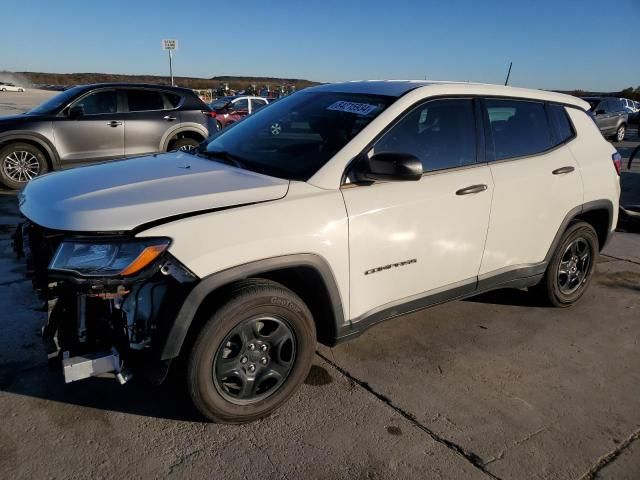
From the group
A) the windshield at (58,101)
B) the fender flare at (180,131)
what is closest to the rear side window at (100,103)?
the windshield at (58,101)

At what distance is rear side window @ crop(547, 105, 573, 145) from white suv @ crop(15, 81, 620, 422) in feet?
0.10

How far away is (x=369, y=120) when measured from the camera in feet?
9.89

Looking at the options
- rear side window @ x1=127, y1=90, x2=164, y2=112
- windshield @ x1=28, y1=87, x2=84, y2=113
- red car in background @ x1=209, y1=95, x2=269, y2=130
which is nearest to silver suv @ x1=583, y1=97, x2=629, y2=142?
red car in background @ x1=209, y1=95, x2=269, y2=130

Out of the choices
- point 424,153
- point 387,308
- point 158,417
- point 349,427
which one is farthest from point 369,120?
point 158,417

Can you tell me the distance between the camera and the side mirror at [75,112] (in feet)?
26.3

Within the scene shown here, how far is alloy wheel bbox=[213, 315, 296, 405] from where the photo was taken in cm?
259

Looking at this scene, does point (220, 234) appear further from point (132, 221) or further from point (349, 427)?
point (349, 427)

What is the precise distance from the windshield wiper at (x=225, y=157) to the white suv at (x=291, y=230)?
12 mm

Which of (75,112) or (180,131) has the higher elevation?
(75,112)

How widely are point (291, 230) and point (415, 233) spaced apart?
33.1 inches

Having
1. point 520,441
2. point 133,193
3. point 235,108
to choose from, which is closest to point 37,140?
point 133,193

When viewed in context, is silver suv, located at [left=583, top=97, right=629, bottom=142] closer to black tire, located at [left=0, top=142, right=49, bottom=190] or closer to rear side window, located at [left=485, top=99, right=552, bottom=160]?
rear side window, located at [left=485, top=99, right=552, bottom=160]

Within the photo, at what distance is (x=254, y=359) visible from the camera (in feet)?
8.82

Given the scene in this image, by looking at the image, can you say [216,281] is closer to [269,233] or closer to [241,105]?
[269,233]
